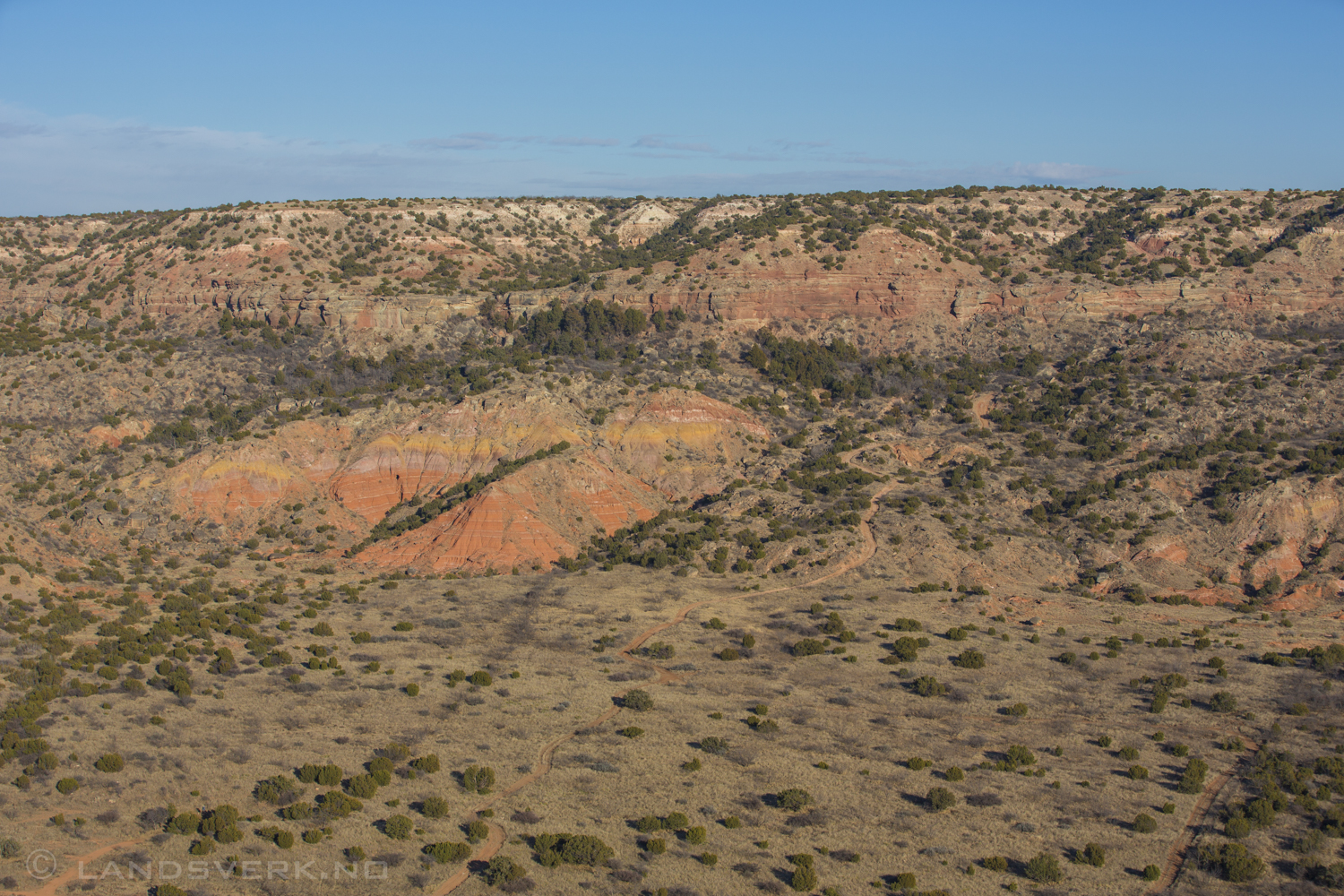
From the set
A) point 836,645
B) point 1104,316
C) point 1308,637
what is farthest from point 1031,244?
point 836,645

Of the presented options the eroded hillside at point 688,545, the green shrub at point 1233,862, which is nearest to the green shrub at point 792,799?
the eroded hillside at point 688,545

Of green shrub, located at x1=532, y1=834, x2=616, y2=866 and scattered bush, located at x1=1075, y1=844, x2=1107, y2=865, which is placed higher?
scattered bush, located at x1=1075, y1=844, x2=1107, y2=865

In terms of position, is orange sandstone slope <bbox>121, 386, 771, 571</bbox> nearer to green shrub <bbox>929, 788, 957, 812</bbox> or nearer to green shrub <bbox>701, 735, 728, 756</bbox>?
green shrub <bbox>701, 735, 728, 756</bbox>

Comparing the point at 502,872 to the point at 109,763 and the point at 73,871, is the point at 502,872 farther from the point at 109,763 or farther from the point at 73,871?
the point at 109,763

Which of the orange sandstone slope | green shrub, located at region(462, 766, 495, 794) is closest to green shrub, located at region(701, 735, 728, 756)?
green shrub, located at region(462, 766, 495, 794)

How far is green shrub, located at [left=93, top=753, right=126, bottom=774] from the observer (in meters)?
39.2

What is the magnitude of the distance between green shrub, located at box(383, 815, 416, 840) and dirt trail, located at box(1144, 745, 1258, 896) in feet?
83.9

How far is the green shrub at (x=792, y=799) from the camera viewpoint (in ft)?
126

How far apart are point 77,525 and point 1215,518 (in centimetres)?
7956

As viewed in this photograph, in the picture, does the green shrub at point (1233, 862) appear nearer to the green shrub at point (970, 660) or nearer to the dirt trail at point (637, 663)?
the green shrub at point (970, 660)

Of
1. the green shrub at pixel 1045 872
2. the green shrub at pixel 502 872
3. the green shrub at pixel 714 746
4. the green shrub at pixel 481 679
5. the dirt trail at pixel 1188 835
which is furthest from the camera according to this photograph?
the green shrub at pixel 481 679

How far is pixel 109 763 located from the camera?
39219 mm

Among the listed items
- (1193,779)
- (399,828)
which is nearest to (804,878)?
(399,828)

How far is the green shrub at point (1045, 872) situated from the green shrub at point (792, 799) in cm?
842
